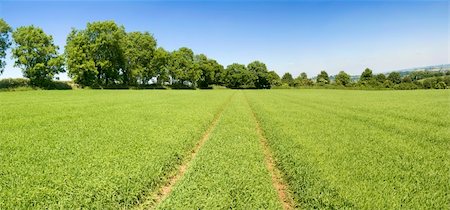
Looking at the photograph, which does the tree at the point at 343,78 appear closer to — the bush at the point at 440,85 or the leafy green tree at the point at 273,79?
the leafy green tree at the point at 273,79

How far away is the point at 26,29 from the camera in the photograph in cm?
6925

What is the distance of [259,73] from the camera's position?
15100 cm

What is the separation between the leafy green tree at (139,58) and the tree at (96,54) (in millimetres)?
3886

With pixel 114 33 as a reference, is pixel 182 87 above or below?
below

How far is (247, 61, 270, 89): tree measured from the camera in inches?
5891

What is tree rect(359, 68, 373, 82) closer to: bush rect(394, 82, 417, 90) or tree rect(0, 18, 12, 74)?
bush rect(394, 82, 417, 90)

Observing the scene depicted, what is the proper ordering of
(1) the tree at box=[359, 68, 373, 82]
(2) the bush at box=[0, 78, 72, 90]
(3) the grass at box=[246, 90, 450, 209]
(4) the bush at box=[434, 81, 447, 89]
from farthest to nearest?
(1) the tree at box=[359, 68, 373, 82]
(4) the bush at box=[434, 81, 447, 89]
(2) the bush at box=[0, 78, 72, 90]
(3) the grass at box=[246, 90, 450, 209]

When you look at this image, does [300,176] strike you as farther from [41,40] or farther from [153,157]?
[41,40]

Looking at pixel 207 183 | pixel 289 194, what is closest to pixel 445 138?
pixel 289 194

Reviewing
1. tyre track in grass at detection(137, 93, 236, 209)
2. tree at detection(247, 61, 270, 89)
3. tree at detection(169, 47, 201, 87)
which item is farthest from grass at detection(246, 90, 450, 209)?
tree at detection(247, 61, 270, 89)

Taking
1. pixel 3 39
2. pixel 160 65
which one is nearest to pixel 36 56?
pixel 3 39

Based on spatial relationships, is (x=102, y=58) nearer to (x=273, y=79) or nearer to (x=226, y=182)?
(x=226, y=182)

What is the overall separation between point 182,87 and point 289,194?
109 m

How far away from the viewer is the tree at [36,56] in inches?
2682
